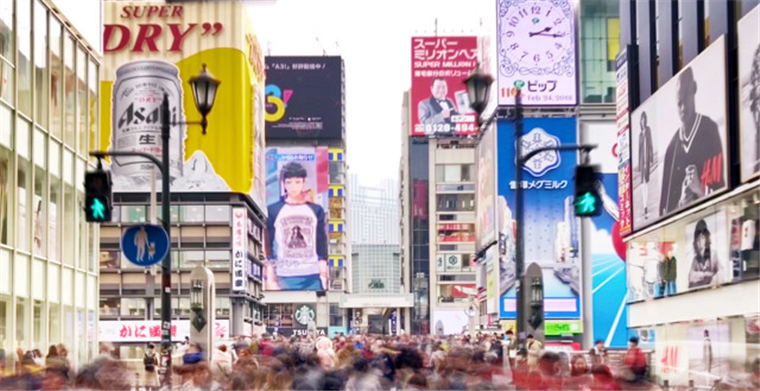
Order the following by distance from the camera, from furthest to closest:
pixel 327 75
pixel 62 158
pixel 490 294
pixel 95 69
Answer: pixel 327 75 → pixel 490 294 → pixel 95 69 → pixel 62 158

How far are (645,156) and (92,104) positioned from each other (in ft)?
59.6

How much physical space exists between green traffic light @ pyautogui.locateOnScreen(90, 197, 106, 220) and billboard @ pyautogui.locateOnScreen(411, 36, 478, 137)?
138 m

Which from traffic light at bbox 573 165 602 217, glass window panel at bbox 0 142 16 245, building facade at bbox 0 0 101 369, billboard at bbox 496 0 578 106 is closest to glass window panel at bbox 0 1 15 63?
building facade at bbox 0 0 101 369

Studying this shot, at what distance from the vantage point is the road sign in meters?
16.8

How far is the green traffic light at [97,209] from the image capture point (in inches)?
741

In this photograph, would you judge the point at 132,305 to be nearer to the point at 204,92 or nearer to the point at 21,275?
the point at 21,275

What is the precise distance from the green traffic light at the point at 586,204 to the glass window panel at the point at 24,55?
14465 mm

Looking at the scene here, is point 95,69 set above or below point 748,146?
above

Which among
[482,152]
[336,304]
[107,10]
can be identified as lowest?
[336,304]

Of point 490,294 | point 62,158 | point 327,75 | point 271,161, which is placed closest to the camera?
point 62,158

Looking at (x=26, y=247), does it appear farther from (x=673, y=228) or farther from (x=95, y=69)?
(x=673, y=228)

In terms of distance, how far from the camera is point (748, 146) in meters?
31.7

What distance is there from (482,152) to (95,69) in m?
67.2

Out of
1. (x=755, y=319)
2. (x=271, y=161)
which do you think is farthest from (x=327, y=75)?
(x=755, y=319)
